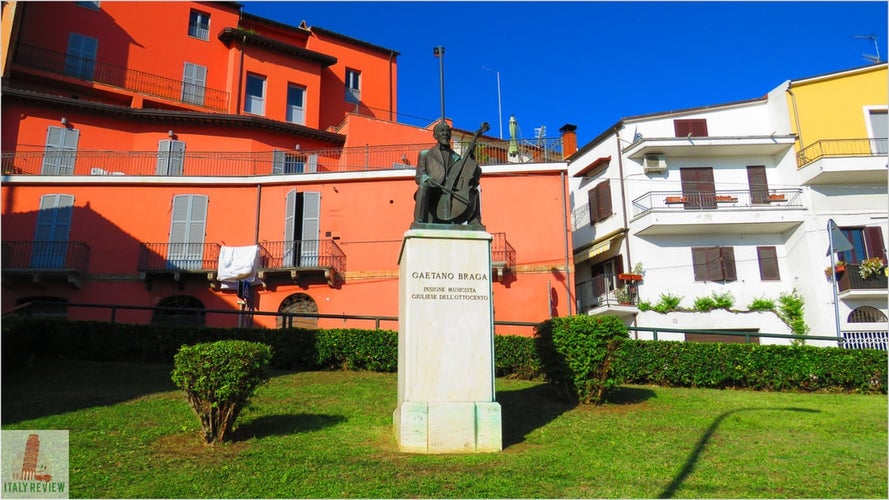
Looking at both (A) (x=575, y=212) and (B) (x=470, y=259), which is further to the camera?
(A) (x=575, y=212)

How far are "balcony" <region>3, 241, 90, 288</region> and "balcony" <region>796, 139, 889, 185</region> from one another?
29.7 metres

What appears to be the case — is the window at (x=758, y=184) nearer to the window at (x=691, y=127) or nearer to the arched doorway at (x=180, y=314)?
the window at (x=691, y=127)

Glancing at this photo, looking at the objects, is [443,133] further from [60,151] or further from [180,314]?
[60,151]

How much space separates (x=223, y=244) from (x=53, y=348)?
350 inches

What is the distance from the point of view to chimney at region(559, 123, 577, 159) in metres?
32.7

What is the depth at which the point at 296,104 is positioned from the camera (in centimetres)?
3216

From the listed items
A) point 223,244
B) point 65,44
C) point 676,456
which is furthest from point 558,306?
point 65,44

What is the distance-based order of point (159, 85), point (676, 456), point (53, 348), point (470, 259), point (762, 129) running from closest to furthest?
1. point (676, 456)
2. point (470, 259)
3. point (53, 348)
4. point (762, 129)
5. point (159, 85)

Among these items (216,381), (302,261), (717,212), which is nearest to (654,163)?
(717,212)

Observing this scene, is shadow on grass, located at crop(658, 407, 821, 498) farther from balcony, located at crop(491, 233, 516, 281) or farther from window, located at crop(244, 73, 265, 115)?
window, located at crop(244, 73, 265, 115)

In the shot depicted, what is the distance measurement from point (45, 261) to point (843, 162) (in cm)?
3216

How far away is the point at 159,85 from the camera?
30.0 metres

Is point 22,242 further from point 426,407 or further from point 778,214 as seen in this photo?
point 778,214

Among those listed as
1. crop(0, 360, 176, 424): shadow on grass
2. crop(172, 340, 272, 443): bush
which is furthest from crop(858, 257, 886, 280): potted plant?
crop(0, 360, 176, 424): shadow on grass
